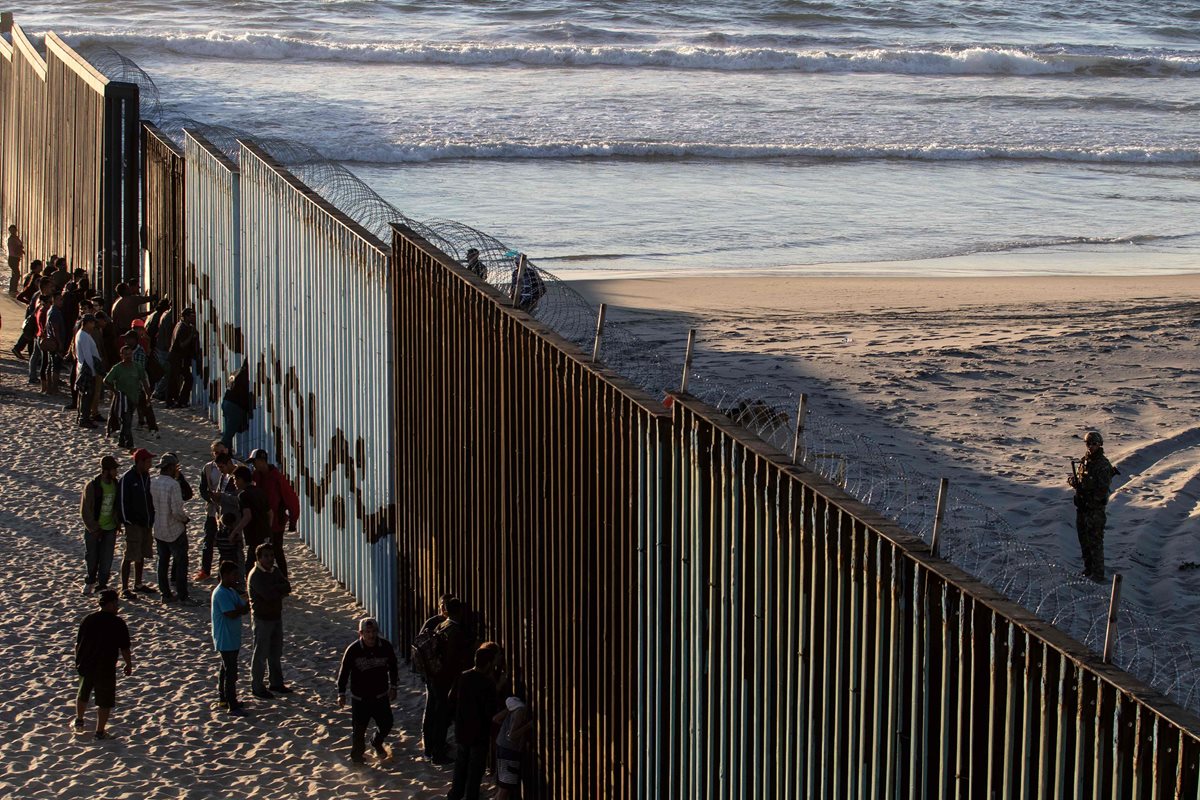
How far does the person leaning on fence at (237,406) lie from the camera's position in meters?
14.4

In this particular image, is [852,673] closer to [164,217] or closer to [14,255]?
[164,217]

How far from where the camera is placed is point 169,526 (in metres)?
11.6

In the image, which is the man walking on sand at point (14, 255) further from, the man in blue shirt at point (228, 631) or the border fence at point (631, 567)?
the man in blue shirt at point (228, 631)

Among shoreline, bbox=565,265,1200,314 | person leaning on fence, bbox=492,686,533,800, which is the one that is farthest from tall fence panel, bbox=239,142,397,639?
shoreline, bbox=565,265,1200,314

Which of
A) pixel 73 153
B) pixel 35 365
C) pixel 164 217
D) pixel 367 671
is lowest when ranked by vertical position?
pixel 35 365

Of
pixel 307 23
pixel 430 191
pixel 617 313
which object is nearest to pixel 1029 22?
pixel 307 23

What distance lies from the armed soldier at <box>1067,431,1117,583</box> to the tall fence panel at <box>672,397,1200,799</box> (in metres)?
5.23

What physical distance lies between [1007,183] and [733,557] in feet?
90.7

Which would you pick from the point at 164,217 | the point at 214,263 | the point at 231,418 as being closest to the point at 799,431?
the point at 231,418

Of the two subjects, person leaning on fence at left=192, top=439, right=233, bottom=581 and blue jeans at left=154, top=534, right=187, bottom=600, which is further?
person leaning on fence at left=192, top=439, right=233, bottom=581

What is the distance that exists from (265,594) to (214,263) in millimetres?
6015

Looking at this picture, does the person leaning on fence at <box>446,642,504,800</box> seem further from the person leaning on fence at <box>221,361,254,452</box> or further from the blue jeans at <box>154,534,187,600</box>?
the person leaning on fence at <box>221,361,254,452</box>

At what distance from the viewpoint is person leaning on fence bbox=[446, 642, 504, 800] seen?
8.62m

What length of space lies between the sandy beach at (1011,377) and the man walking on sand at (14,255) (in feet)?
25.4
